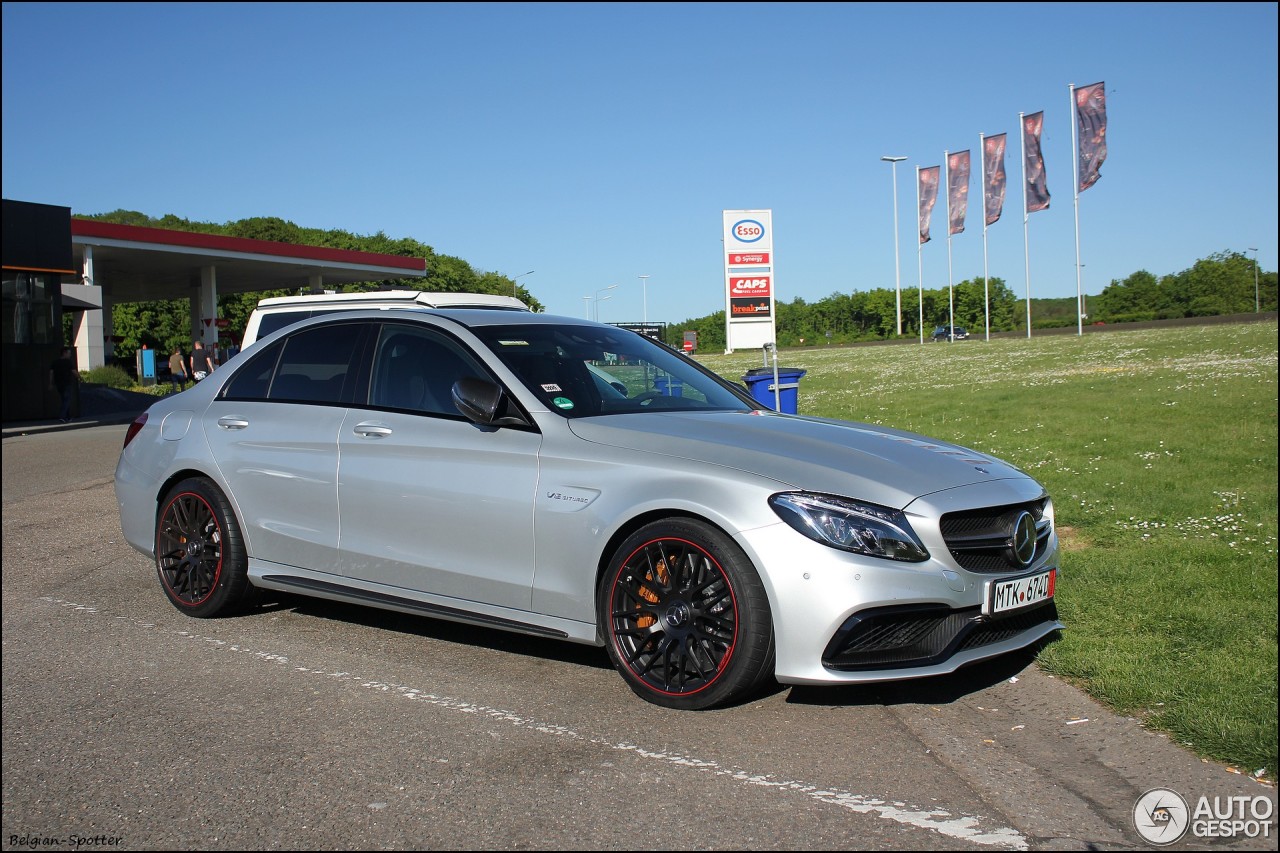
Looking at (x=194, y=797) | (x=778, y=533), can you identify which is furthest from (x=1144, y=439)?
(x=194, y=797)

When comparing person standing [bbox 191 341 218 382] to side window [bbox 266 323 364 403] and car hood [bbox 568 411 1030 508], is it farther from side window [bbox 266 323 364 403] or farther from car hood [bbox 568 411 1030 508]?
car hood [bbox 568 411 1030 508]

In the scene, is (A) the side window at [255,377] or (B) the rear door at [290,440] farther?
(A) the side window at [255,377]

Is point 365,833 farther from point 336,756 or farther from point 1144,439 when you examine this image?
point 1144,439

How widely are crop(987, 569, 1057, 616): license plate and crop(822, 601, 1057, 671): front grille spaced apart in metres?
0.09

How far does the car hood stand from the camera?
4.56 meters

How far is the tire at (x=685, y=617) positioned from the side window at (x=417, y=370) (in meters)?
1.32

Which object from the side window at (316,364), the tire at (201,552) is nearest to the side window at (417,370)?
the side window at (316,364)

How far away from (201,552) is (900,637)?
3802mm

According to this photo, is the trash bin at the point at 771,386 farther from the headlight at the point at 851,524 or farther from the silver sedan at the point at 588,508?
the headlight at the point at 851,524

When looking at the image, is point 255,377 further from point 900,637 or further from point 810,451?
point 900,637

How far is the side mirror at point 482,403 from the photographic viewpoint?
5.20 m

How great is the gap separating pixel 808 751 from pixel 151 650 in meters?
3.28

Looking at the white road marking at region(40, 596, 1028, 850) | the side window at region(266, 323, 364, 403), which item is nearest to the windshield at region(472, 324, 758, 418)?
the side window at region(266, 323, 364, 403)

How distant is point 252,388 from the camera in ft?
21.2
